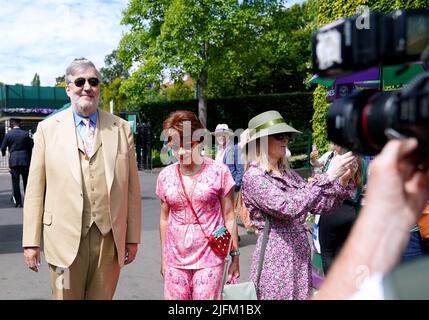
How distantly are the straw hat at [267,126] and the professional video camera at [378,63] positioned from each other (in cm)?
218

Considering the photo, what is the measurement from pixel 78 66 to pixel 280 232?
5.36 feet

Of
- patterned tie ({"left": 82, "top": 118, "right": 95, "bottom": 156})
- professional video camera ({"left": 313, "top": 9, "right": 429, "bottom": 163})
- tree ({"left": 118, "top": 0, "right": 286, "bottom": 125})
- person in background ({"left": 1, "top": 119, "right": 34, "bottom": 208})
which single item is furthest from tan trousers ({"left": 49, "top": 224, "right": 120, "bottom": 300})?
tree ({"left": 118, "top": 0, "right": 286, "bottom": 125})

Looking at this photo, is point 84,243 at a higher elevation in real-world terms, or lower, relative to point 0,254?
higher

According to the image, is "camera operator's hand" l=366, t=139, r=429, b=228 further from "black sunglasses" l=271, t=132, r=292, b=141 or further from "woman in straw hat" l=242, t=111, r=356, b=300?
"black sunglasses" l=271, t=132, r=292, b=141

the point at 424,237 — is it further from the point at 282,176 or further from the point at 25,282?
the point at 25,282

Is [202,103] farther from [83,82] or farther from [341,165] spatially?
[341,165]

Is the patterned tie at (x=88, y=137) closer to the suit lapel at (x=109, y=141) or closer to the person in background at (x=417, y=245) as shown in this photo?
the suit lapel at (x=109, y=141)

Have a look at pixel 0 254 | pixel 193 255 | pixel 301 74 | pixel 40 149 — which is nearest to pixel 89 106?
pixel 40 149

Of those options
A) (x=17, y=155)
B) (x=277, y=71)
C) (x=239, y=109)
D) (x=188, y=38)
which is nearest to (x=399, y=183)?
(x=17, y=155)

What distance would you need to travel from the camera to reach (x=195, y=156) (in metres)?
3.67

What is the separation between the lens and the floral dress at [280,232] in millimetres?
2980

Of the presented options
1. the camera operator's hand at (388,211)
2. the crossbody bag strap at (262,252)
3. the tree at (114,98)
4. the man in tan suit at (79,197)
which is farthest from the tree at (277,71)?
the camera operator's hand at (388,211)

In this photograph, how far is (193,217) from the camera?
11.6 feet

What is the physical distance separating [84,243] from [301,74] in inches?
1306
